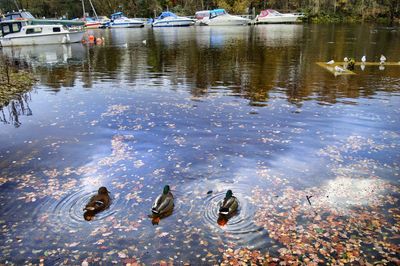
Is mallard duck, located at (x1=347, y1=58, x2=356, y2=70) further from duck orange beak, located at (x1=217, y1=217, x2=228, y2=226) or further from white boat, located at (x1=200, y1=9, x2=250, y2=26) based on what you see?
white boat, located at (x1=200, y1=9, x2=250, y2=26)

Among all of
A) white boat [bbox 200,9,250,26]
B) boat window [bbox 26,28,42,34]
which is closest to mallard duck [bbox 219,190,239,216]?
boat window [bbox 26,28,42,34]

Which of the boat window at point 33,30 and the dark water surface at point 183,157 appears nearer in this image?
the dark water surface at point 183,157

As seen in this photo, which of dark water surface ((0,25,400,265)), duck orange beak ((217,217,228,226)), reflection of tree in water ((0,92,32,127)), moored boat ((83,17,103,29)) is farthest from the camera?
moored boat ((83,17,103,29))

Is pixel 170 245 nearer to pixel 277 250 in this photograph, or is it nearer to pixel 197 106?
pixel 277 250

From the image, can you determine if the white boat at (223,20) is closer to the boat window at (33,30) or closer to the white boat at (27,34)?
the white boat at (27,34)

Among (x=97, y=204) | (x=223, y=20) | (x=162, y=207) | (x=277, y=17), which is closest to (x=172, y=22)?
(x=223, y=20)

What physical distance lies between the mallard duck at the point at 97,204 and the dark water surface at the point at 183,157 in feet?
0.64

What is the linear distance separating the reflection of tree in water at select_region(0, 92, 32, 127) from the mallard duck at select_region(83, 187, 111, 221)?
27.8 ft

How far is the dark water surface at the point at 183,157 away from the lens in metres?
8.38

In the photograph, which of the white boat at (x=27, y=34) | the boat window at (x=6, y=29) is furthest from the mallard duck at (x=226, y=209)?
the boat window at (x=6, y=29)

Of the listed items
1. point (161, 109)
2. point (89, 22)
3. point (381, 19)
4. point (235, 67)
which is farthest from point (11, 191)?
point (381, 19)

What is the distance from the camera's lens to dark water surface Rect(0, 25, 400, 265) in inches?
330

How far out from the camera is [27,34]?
46.9 m

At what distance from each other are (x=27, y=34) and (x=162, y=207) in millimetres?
45739
